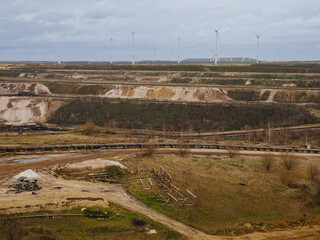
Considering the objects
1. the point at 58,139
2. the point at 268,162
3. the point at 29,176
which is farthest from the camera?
the point at 58,139

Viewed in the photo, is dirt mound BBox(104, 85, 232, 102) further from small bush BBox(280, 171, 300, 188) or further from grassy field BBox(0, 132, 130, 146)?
small bush BBox(280, 171, 300, 188)

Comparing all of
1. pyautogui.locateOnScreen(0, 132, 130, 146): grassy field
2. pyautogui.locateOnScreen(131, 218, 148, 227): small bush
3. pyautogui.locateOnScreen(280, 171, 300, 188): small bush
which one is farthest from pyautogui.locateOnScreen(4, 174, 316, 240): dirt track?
pyautogui.locateOnScreen(0, 132, 130, 146): grassy field

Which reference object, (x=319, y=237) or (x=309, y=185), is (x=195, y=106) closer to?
(x=309, y=185)

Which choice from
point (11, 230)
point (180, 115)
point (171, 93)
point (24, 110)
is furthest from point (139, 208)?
point (24, 110)

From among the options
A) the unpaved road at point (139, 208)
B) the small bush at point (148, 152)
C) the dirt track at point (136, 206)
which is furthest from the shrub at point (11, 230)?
the small bush at point (148, 152)

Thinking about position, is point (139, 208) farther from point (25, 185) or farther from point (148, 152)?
point (148, 152)

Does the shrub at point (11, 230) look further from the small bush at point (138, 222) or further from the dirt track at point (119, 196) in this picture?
the small bush at point (138, 222)
